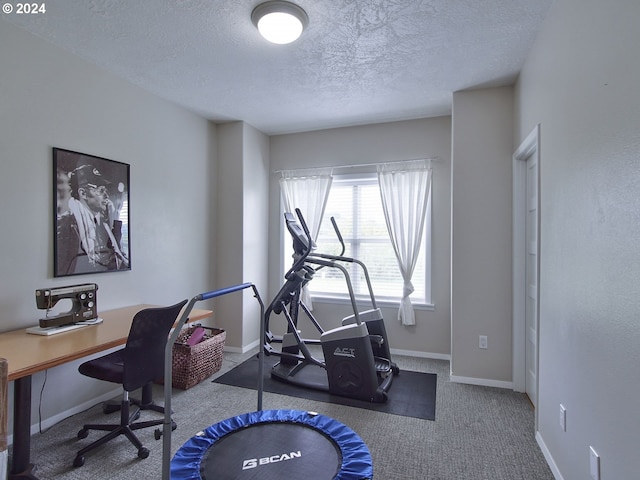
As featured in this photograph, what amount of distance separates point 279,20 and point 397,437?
2854 mm

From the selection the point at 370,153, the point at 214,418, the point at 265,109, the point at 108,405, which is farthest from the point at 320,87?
the point at 108,405

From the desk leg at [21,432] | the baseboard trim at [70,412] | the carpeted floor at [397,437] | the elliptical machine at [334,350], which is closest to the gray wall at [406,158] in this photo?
the elliptical machine at [334,350]

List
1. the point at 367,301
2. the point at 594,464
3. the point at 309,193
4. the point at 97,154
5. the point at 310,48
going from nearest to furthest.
Result: the point at 594,464
the point at 310,48
the point at 97,154
the point at 367,301
the point at 309,193

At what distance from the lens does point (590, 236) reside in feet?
5.09

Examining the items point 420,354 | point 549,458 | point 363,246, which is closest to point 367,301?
point 363,246

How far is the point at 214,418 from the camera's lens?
264 cm

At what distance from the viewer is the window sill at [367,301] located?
407 centimetres

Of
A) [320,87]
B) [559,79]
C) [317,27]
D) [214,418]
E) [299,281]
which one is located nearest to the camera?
[559,79]

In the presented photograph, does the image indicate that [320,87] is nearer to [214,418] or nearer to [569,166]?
[569,166]

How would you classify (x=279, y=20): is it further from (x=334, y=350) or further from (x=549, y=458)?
(x=549, y=458)

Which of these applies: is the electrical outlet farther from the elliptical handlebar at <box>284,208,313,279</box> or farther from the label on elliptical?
the elliptical handlebar at <box>284,208,313,279</box>

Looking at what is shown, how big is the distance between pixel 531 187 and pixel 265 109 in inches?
108

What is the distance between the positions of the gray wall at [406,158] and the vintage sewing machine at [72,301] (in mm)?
2466

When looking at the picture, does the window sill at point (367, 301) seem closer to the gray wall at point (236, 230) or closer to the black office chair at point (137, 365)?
the gray wall at point (236, 230)
